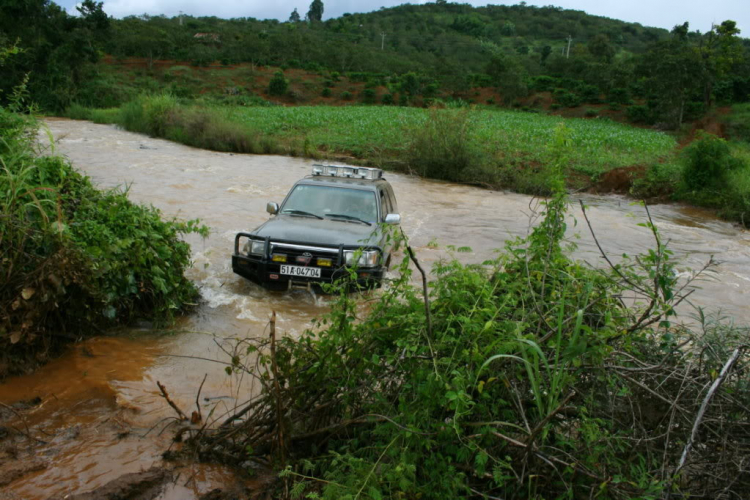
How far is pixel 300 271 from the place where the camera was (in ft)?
25.1

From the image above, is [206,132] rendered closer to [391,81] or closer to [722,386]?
[722,386]

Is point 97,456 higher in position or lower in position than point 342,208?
lower

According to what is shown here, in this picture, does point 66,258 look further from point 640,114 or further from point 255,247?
point 640,114

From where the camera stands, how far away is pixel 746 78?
4859 cm

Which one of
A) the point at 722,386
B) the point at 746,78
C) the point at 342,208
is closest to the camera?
the point at 722,386

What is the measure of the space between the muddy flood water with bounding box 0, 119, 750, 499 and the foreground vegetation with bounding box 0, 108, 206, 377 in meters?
0.25

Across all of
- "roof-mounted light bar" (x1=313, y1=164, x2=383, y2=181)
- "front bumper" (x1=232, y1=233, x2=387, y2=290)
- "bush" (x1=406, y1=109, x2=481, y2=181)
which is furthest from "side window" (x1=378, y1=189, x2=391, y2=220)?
"bush" (x1=406, y1=109, x2=481, y2=181)

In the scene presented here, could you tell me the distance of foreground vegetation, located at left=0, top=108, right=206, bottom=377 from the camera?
16.7 feet

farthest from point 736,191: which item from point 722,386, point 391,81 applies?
point 391,81

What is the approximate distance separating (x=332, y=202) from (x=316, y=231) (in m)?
1.04

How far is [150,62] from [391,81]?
26898 millimetres

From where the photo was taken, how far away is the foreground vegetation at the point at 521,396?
2848 mm

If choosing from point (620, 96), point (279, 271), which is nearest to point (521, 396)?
point (279, 271)

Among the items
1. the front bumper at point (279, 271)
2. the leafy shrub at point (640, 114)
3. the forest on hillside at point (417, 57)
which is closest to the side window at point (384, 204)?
the front bumper at point (279, 271)
